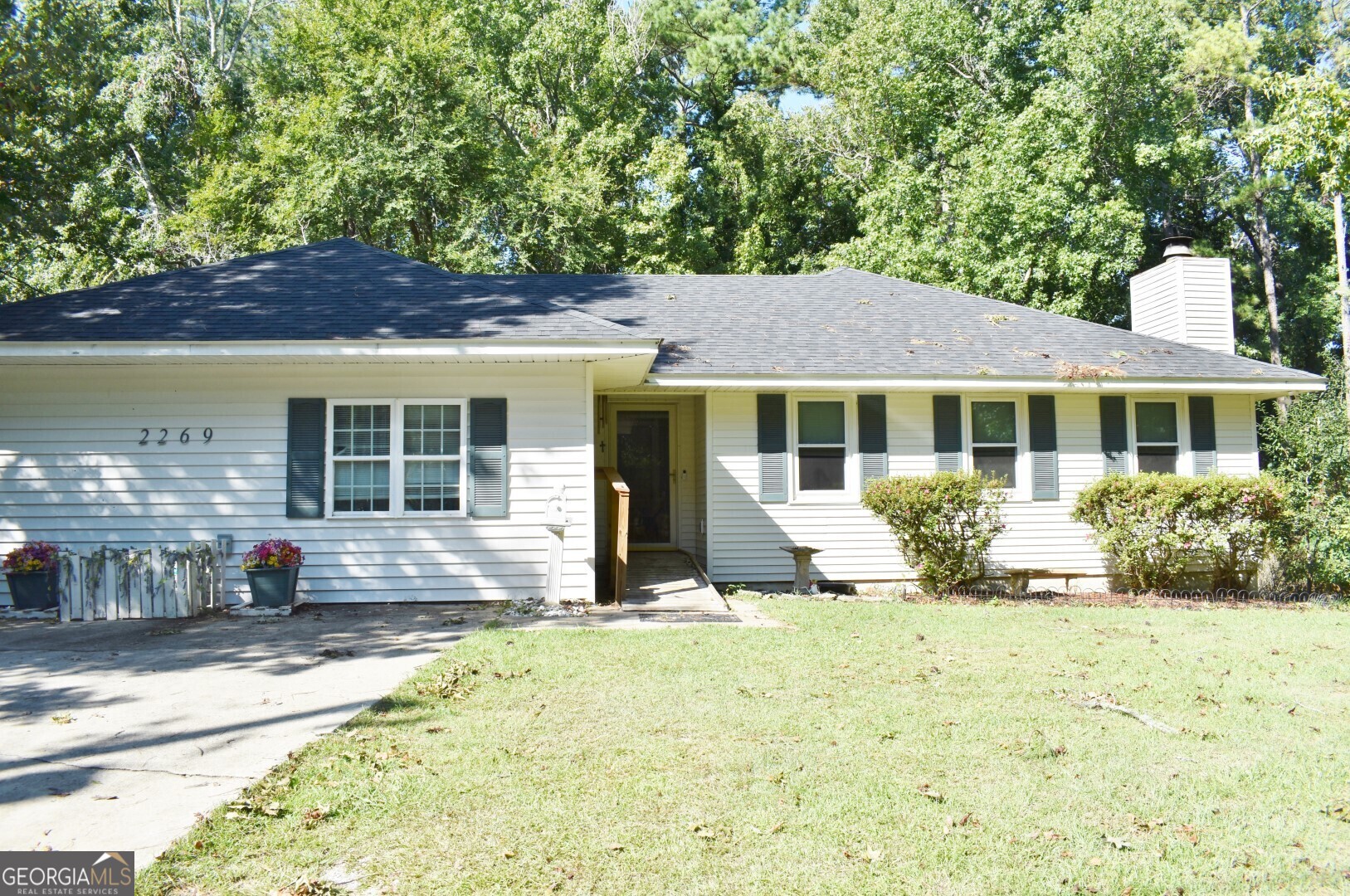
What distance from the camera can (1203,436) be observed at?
12.1m

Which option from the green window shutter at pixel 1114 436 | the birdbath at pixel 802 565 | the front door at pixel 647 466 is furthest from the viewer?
the front door at pixel 647 466

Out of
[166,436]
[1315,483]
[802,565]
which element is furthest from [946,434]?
[166,436]

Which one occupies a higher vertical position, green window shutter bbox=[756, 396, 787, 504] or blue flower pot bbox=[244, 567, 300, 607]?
green window shutter bbox=[756, 396, 787, 504]

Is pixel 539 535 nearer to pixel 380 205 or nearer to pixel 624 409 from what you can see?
pixel 624 409

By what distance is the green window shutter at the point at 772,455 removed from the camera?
1138 cm

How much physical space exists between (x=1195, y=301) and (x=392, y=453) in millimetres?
11780

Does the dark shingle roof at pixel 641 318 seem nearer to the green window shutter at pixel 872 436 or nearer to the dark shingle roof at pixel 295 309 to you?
the dark shingle roof at pixel 295 309

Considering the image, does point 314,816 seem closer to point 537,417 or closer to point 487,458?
point 487,458

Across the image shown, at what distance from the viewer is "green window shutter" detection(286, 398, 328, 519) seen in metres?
9.37

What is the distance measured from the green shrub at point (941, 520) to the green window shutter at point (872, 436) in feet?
1.82

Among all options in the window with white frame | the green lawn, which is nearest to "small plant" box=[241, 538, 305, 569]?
the window with white frame

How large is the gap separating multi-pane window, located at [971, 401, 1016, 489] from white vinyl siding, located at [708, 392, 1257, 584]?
160mm

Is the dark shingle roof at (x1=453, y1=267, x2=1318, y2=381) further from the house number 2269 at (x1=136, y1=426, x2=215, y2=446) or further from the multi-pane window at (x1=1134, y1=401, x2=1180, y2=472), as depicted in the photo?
the house number 2269 at (x1=136, y1=426, x2=215, y2=446)

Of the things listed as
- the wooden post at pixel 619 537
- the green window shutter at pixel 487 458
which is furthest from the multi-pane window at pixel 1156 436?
the green window shutter at pixel 487 458
